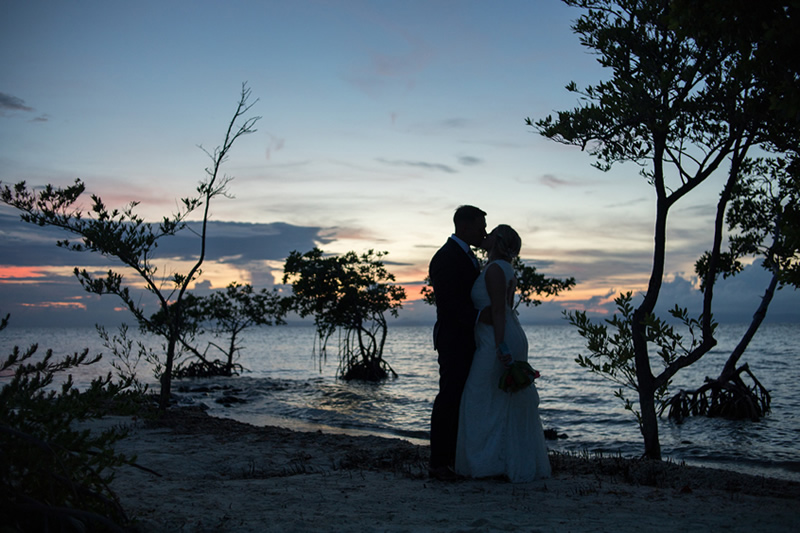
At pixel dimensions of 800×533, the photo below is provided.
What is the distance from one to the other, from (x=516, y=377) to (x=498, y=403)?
1.40 ft

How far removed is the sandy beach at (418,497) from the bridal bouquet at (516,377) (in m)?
0.93

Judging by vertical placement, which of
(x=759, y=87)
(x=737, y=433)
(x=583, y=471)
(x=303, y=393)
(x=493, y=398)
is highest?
(x=759, y=87)

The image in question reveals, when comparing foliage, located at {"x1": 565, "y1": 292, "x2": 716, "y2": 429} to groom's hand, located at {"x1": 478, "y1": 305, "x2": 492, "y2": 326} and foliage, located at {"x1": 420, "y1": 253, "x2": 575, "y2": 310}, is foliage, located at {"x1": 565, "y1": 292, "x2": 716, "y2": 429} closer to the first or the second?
groom's hand, located at {"x1": 478, "y1": 305, "x2": 492, "y2": 326}

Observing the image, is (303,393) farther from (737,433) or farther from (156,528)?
(156,528)

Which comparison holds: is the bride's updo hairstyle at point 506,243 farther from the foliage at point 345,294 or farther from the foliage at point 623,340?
the foliage at point 345,294

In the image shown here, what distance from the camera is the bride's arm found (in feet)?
17.8

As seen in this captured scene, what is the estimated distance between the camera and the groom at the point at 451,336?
555 cm

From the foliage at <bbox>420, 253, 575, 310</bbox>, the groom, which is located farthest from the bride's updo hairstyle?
the foliage at <bbox>420, 253, 575, 310</bbox>

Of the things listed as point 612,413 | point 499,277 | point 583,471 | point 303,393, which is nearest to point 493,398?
point 499,277

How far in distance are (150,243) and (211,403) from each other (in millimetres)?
10337

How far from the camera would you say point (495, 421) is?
5.47 metres

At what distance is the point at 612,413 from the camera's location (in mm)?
17781

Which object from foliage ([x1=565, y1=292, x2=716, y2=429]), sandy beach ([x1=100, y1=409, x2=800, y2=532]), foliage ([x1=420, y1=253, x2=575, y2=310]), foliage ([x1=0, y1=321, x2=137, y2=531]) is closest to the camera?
foliage ([x1=0, y1=321, x2=137, y2=531])

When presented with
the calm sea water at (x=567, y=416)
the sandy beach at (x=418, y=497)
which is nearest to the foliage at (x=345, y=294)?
the calm sea water at (x=567, y=416)
